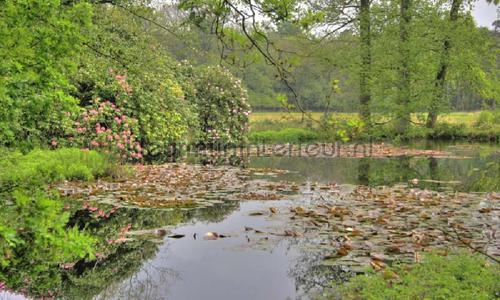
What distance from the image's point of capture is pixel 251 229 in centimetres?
675

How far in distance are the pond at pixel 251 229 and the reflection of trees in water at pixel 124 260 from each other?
0.01m

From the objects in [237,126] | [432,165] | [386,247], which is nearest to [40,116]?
[386,247]

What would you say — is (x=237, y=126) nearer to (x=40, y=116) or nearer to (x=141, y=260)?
(x=141, y=260)

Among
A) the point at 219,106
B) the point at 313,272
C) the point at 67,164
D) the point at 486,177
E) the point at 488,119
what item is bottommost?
the point at 486,177

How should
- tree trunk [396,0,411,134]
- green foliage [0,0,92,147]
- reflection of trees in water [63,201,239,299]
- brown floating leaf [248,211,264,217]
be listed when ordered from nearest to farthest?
1. green foliage [0,0,92,147]
2. reflection of trees in water [63,201,239,299]
3. brown floating leaf [248,211,264,217]
4. tree trunk [396,0,411,134]

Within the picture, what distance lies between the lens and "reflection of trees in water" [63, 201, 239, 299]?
4621 mm

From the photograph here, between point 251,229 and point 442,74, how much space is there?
Answer: 22892mm

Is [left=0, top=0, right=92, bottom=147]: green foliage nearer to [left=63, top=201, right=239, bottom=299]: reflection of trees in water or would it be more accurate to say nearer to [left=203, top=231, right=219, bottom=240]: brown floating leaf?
[left=63, top=201, right=239, bottom=299]: reflection of trees in water

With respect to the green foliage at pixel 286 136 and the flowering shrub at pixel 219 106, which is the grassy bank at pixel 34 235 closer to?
the flowering shrub at pixel 219 106

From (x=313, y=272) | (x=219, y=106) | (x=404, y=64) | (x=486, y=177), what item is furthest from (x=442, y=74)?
(x=313, y=272)

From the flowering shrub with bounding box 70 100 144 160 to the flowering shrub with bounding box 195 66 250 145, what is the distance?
792cm

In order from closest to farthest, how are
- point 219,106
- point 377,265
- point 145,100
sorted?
point 377,265, point 145,100, point 219,106

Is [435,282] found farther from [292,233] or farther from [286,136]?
[286,136]

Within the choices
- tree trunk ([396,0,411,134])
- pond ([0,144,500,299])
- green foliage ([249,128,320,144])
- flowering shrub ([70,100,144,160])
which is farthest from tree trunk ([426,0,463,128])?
flowering shrub ([70,100,144,160])
